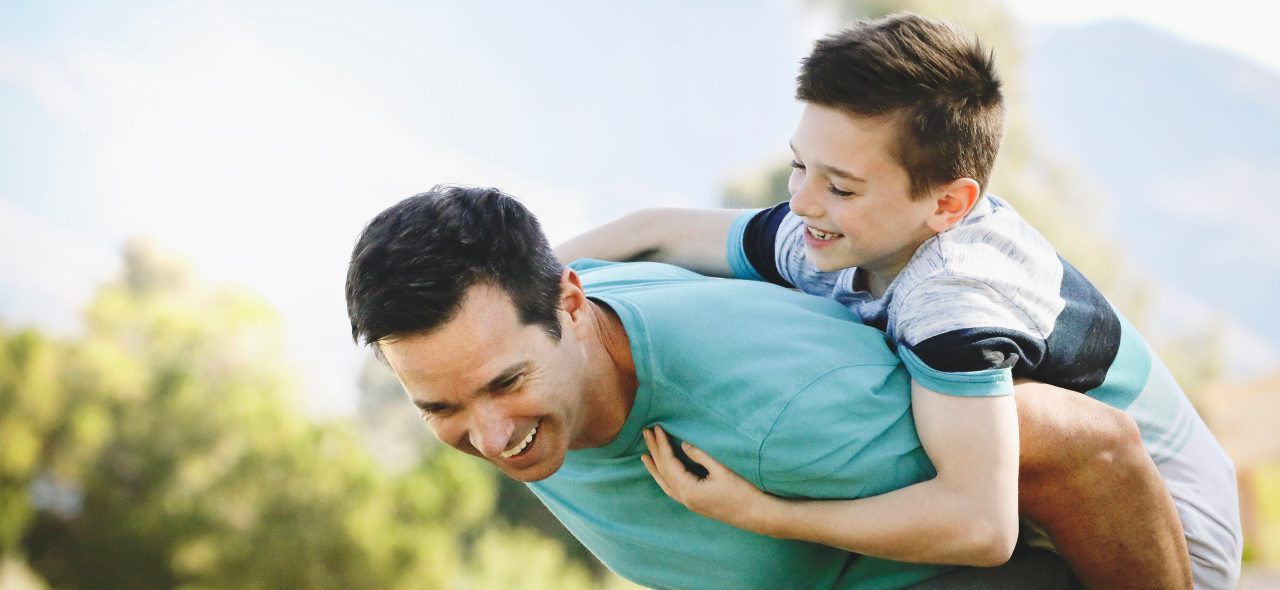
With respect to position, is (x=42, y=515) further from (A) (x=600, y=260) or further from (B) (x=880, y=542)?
(B) (x=880, y=542)

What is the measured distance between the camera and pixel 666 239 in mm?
2445

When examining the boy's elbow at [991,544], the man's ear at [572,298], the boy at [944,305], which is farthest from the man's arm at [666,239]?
the boy's elbow at [991,544]

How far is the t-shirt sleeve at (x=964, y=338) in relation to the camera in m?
1.67

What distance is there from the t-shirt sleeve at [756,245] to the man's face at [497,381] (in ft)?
1.86

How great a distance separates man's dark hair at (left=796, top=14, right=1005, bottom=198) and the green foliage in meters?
6.46

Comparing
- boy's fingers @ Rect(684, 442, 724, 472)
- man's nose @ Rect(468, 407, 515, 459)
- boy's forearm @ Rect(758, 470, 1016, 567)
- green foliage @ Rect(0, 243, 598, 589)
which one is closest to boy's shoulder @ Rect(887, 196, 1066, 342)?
boy's forearm @ Rect(758, 470, 1016, 567)

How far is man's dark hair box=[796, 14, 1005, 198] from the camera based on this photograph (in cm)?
187

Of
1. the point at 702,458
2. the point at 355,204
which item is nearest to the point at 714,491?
the point at 702,458

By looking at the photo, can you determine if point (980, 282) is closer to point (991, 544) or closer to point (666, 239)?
point (991, 544)

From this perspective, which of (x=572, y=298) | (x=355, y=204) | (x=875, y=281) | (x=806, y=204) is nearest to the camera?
(x=572, y=298)

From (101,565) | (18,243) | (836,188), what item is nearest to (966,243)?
(836,188)

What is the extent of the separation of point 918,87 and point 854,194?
0.20m

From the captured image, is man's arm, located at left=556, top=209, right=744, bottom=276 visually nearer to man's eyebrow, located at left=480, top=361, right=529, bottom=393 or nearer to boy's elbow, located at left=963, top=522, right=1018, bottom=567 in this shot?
man's eyebrow, located at left=480, top=361, right=529, bottom=393

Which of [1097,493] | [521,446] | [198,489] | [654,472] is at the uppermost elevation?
[521,446]
